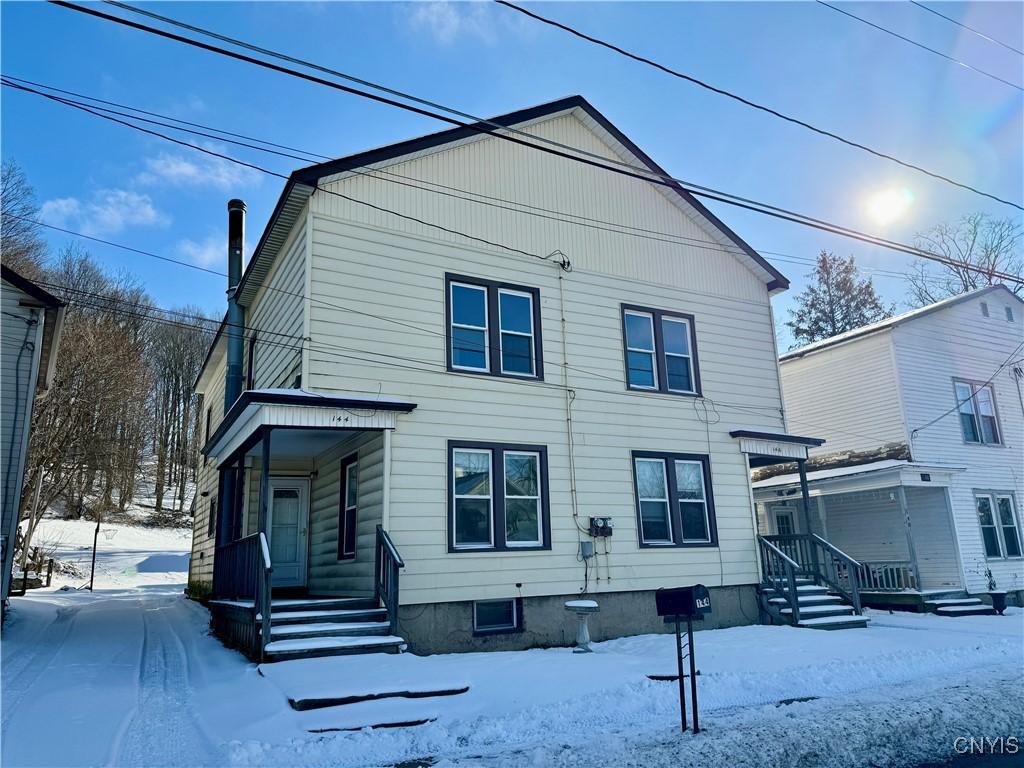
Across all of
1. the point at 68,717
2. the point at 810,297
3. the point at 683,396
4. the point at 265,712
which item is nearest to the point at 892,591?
the point at 683,396

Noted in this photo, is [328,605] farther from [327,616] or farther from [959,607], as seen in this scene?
[959,607]

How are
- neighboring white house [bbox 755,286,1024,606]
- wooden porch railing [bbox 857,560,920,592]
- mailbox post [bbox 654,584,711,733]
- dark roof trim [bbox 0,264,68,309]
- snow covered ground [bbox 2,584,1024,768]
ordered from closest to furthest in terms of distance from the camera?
1. snow covered ground [bbox 2,584,1024,768]
2. mailbox post [bbox 654,584,711,733]
3. dark roof trim [bbox 0,264,68,309]
4. wooden porch railing [bbox 857,560,920,592]
5. neighboring white house [bbox 755,286,1024,606]

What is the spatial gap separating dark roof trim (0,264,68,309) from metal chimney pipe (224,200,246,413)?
10.2 ft

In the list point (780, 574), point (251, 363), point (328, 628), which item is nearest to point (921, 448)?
point (780, 574)


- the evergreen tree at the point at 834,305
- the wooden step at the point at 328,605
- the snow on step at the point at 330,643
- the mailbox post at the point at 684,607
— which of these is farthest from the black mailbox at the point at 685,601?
Answer: the evergreen tree at the point at 834,305

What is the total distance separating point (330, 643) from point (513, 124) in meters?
9.41

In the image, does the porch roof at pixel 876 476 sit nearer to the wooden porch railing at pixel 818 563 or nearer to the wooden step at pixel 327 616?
the wooden porch railing at pixel 818 563

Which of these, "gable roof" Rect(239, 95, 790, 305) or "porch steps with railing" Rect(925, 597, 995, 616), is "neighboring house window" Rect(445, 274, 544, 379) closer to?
"gable roof" Rect(239, 95, 790, 305)

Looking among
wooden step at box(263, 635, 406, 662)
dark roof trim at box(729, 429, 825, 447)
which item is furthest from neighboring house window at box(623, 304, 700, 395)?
wooden step at box(263, 635, 406, 662)

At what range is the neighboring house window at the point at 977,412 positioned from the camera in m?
20.1

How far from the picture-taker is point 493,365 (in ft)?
40.2

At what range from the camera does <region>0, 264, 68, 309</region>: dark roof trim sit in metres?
12.9

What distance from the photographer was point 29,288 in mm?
13141

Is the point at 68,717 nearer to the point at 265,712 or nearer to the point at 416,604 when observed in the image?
the point at 265,712
